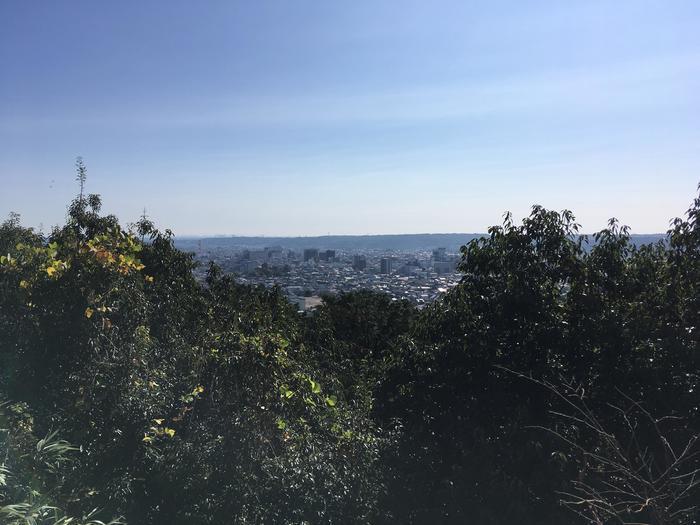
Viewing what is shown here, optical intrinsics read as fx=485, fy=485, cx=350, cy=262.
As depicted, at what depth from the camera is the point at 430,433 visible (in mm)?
4301

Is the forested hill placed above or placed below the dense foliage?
above

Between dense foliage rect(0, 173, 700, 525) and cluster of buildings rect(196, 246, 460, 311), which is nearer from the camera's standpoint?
dense foliage rect(0, 173, 700, 525)

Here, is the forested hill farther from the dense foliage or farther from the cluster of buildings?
the dense foliage

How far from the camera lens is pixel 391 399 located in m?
4.64

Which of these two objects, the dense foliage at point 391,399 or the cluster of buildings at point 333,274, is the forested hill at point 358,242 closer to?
the cluster of buildings at point 333,274

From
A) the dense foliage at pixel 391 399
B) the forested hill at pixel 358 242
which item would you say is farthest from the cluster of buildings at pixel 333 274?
the forested hill at pixel 358 242

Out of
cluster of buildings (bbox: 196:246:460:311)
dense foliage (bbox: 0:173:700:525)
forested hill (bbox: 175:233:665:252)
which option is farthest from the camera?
forested hill (bbox: 175:233:665:252)

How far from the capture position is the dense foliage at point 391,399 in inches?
147

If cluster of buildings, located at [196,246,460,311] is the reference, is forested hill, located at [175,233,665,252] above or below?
above

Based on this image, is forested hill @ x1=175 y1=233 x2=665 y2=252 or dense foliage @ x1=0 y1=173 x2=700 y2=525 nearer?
dense foliage @ x1=0 y1=173 x2=700 y2=525

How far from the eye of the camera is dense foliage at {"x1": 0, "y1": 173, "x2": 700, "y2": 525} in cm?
373

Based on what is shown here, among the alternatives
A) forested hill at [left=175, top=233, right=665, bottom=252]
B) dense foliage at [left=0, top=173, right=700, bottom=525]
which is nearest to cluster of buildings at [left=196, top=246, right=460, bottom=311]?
dense foliage at [left=0, top=173, right=700, bottom=525]

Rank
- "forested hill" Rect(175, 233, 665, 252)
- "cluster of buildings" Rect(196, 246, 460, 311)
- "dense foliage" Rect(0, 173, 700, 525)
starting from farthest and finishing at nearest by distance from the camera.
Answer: "forested hill" Rect(175, 233, 665, 252), "cluster of buildings" Rect(196, 246, 460, 311), "dense foliage" Rect(0, 173, 700, 525)

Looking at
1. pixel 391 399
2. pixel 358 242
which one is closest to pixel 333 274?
pixel 391 399
